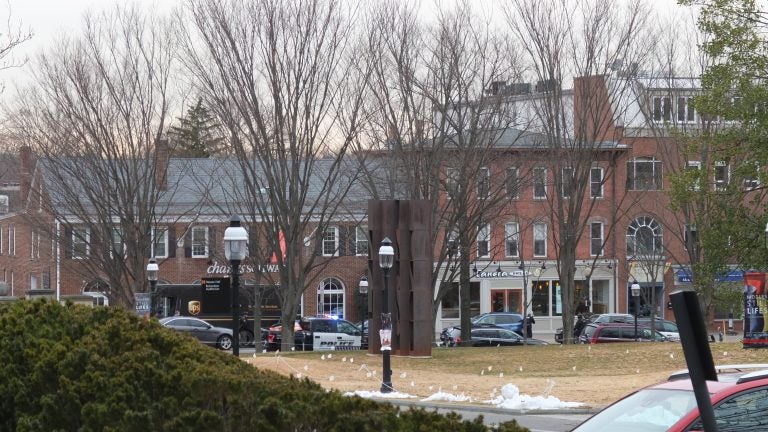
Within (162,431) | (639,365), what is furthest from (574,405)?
(162,431)

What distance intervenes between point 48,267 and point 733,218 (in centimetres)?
4168

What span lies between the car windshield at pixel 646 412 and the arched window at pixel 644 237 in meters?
50.1

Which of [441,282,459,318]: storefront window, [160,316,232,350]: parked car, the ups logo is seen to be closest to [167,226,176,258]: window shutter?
the ups logo

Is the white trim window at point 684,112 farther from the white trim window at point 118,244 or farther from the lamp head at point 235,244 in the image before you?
the lamp head at point 235,244

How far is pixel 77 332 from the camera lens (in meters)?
8.82

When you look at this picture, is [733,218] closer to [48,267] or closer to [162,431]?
[162,431]

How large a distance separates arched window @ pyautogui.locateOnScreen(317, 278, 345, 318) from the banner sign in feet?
119

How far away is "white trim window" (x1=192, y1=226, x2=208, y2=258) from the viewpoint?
5716cm

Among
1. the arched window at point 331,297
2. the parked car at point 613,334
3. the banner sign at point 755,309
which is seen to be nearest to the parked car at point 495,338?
the parked car at point 613,334

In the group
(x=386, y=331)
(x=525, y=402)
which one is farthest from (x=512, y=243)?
(x=525, y=402)

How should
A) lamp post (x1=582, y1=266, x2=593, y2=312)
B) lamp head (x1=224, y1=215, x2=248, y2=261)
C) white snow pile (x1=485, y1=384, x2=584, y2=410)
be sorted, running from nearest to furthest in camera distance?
white snow pile (x1=485, y1=384, x2=584, y2=410) < lamp head (x1=224, y1=215, x2=248, y2=261) < lamp post (x1=582, y1=266, x2=593, y2=312)

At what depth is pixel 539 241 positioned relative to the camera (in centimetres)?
6588

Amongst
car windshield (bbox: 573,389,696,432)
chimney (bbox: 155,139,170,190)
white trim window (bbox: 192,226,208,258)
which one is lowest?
car windshield (bbox: 573,389,696,432)

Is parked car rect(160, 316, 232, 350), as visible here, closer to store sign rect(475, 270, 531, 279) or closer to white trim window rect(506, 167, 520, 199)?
white trim window rect(506, 167, 520, 199)
